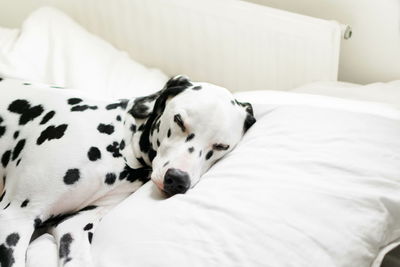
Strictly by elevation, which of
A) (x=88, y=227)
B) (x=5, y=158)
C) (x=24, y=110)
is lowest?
(x=88, y=227)

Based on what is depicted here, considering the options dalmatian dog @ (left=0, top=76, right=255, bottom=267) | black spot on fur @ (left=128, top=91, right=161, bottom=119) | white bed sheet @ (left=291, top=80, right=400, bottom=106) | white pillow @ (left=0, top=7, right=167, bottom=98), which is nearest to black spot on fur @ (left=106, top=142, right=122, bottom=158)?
dalmatian dog @ (left=0, top=76, right=255, bottom=267)

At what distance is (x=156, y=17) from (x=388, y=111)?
1.19 meters

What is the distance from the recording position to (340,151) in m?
1.40

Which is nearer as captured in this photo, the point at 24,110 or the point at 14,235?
the point at 14,235

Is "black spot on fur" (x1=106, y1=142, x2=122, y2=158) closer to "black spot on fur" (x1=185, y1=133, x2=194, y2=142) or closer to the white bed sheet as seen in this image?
"black spot on fur" (x1=185, y1=133, x2=194, y2=142)

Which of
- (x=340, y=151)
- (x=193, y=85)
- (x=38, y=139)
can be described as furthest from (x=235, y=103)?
(x=38, y=139)

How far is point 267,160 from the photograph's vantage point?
141cm

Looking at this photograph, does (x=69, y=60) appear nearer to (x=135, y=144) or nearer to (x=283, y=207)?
(x=135, y=144)

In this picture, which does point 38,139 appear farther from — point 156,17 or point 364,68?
point 364,68

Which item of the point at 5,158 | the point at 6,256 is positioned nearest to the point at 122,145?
the point at 5,158

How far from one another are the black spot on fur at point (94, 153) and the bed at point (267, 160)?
0.17 meters

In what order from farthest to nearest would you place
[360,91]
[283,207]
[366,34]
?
[366,34] < [360,91] < [283,207]

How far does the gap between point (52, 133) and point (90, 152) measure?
0.13m

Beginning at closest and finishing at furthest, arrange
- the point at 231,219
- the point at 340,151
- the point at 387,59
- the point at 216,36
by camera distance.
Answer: the point at 231,219, the point at 340,151, the point at 387,59, the point at 216,36
